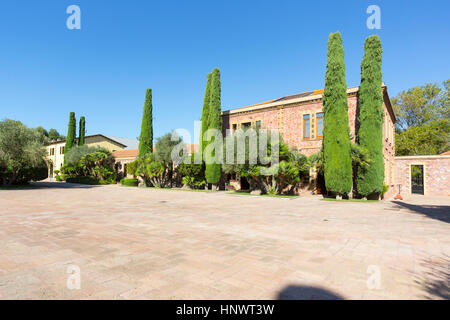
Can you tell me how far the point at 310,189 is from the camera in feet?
59.5

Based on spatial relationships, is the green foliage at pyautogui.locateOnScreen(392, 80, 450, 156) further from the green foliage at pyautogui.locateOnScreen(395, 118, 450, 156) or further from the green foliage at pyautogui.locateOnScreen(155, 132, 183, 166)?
the green foliage at pyautogui.locateOnScreen(155, 132, 183, 166)

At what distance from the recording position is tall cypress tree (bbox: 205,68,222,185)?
21.8 m

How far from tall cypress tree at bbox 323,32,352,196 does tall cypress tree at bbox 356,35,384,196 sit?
1266 mm

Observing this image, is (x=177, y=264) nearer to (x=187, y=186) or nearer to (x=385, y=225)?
(x=385, y=225)

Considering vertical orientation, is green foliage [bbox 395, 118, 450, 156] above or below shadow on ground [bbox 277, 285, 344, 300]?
above

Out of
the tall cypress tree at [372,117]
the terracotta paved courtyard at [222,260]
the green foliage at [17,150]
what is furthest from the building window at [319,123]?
the green foliage at [17,150]

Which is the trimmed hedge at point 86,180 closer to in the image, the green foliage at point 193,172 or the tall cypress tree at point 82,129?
the tall cypress tree at point 82,129

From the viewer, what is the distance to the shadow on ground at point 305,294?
275cm

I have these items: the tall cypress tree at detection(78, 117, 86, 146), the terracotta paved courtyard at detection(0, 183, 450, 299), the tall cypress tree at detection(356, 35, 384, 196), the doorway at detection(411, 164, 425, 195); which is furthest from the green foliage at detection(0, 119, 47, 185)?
the doorway at detection(411, 164, 425, 195)

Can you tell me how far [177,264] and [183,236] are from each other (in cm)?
178

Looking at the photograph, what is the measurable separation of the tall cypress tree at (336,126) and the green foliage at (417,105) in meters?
26.0

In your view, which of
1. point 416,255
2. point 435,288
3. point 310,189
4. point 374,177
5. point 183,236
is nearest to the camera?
point 435,288

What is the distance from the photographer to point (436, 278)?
11.1 feet
